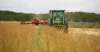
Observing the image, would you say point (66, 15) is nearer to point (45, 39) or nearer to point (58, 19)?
point (58, 19)

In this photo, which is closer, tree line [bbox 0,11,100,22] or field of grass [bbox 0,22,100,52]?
field of grass [bbox 0,22,100,52]

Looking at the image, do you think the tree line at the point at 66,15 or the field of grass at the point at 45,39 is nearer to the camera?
the field of grass at the point at 45,39

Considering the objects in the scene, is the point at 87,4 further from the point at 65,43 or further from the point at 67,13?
the point at 65,43

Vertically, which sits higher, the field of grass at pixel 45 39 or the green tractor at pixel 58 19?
the green tractor at pixel 58 19

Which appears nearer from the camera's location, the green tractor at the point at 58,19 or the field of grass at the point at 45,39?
the field of grass at the point at 45,39

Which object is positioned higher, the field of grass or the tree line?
the tree line

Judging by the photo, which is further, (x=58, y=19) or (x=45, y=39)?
(x=58, y=19)

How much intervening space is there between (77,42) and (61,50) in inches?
11.2

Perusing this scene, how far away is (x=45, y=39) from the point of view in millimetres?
4039

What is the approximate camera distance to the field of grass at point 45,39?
3.83m

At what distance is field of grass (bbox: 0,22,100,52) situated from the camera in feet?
12.6

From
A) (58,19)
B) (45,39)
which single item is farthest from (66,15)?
(45,39)

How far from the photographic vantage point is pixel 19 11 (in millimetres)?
4176

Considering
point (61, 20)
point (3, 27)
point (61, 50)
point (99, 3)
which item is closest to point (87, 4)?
point (99, 3)
